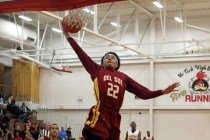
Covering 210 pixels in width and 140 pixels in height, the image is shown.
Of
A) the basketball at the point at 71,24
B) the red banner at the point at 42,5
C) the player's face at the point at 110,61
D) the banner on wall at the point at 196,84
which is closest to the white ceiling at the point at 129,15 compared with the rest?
the banner on wall at the point at 196,84

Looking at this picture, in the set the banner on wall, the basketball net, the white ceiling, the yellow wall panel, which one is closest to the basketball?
the basketball net

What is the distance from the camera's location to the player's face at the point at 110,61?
188 inches

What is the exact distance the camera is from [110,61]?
4773mm

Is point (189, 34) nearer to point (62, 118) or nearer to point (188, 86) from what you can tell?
point (188, 86)

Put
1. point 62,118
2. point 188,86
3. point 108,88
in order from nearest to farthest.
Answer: point 108,88, point 188,86, point 62,118

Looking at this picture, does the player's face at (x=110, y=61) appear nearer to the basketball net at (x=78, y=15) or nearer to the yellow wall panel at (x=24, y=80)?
the basketball net at (x=78, y=15)

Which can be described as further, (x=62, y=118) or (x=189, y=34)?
(x=62, y=118)

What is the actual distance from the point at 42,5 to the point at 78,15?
134cm

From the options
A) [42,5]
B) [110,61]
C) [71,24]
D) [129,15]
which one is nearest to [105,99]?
[110,61]

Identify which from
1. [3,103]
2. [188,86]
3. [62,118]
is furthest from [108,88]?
[62,118]

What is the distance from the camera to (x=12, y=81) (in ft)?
80.6

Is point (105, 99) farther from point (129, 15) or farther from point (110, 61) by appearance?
point (129, 15)

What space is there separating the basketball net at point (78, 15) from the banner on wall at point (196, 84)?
50.8ft

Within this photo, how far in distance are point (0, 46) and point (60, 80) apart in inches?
159
